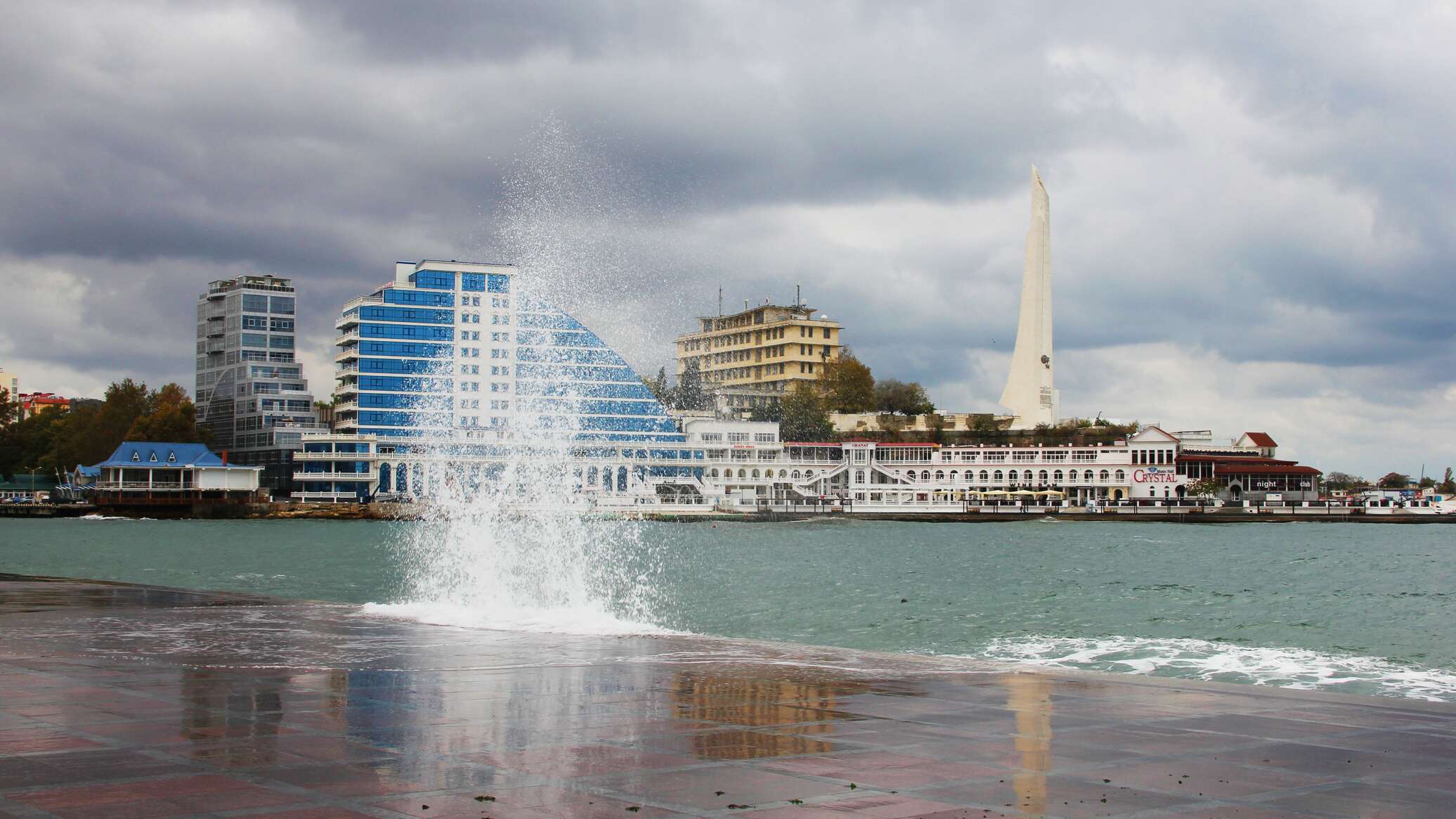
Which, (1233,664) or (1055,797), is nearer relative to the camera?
(1055,797)

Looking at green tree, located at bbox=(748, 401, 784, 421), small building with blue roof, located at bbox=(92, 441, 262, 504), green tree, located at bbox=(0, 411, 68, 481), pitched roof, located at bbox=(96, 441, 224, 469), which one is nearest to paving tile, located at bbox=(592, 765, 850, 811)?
small building with blue roof, located at bbox=(92, 441, 262, 504)

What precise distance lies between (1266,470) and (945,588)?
451ft

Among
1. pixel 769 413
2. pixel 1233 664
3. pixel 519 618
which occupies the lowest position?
pixel 1233 664

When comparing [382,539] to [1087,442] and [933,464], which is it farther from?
[1087,442]

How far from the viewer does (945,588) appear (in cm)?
5484

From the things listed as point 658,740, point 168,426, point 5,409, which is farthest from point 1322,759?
point 5,409

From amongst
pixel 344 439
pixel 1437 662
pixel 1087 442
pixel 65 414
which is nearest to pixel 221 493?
pixel 344 439

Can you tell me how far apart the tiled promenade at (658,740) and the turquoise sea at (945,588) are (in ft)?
23.6

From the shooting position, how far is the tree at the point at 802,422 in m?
192

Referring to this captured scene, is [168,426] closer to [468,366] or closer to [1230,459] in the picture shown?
[468,366]

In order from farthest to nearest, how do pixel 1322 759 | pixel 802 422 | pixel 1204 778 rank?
pixel 802 422
pixel 1322 759
pixel 1204 778

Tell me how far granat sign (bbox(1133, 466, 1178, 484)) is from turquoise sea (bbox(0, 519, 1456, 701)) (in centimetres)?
5559

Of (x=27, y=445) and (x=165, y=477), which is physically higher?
(x=27, y=445)

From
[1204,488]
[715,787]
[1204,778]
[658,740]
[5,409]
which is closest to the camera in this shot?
[715,787]
